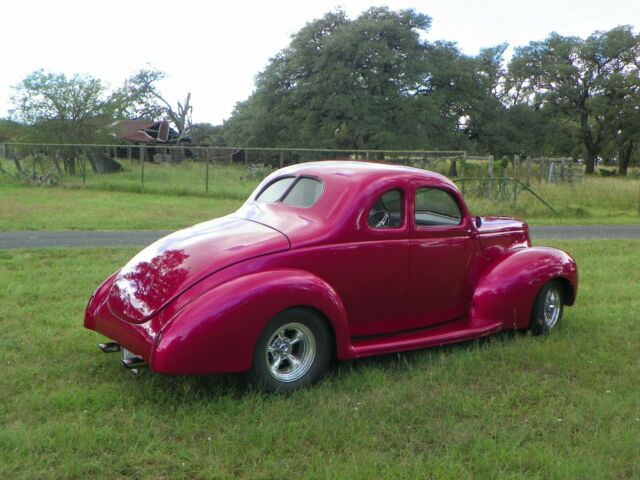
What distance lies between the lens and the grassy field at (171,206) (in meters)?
14.6

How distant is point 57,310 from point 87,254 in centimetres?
367

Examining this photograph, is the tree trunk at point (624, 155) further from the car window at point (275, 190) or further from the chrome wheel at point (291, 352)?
the chrome wheel at point (291, 352)

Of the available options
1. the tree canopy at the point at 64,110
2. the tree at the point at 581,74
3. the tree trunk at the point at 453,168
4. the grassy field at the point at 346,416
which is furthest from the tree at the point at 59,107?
the tree at the point at 581,74

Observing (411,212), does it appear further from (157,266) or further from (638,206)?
(638,206)

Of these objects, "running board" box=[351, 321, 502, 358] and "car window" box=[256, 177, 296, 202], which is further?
"car window" box=[256, 177, 296, 202]

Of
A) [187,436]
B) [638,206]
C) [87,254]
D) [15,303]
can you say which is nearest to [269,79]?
[638,206]

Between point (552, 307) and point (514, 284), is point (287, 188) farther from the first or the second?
point (552, 307)

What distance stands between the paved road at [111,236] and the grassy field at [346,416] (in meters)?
5.50

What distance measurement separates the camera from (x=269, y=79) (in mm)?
44375

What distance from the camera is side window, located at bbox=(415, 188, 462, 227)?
18.1ft

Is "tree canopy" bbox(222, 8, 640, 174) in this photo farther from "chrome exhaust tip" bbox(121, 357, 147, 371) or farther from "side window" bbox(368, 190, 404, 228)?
"chrome exhaust tip" bbox(121, 357, 147, 371)

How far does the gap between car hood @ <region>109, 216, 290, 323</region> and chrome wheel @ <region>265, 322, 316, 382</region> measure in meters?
0.56

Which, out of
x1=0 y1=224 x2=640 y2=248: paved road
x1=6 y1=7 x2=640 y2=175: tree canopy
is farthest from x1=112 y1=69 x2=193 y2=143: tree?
x1=0 y1=224 x2=640 y2=248: paved road

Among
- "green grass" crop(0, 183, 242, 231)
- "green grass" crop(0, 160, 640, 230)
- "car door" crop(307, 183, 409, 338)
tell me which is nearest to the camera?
"car door" crop(307, 183, 409, 338)
